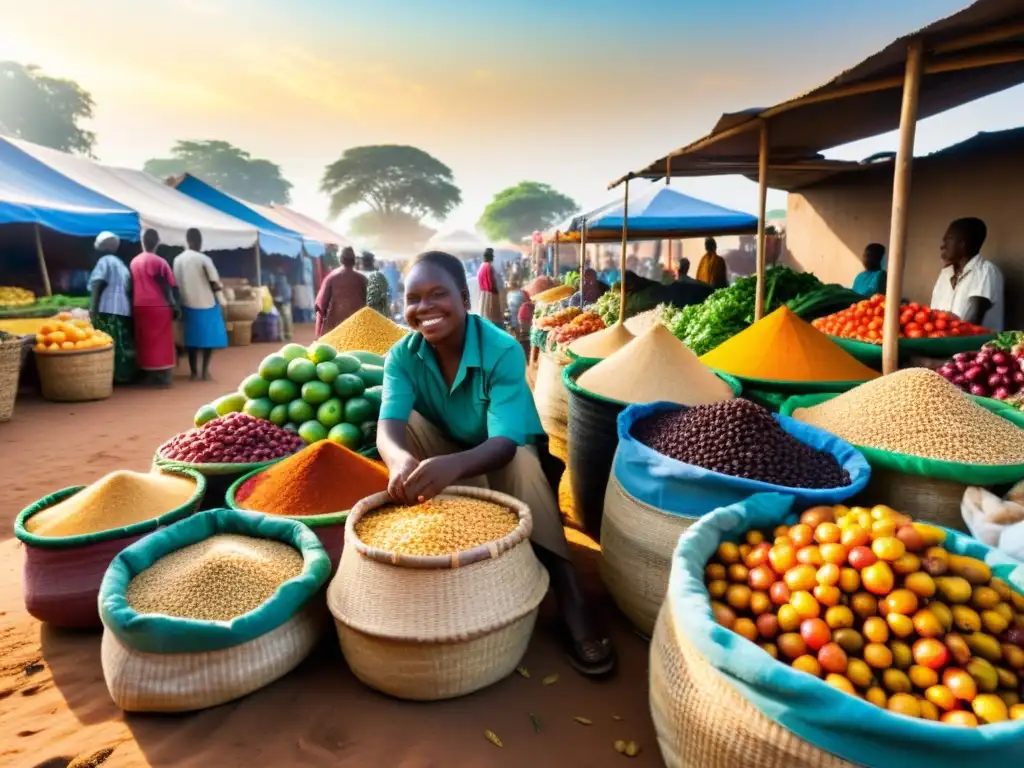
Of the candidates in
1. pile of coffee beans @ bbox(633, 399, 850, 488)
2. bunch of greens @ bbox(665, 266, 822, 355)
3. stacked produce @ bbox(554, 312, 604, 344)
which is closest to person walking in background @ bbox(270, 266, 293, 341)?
stacked produce @ bbox(554, 312, 604, 344)

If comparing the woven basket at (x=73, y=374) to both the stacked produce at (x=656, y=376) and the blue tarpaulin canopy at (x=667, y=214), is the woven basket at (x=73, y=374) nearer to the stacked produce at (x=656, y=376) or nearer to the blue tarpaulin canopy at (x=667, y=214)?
the stacked produce at (x=656, y=376)

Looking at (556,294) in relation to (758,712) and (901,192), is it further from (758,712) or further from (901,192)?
(758,712)

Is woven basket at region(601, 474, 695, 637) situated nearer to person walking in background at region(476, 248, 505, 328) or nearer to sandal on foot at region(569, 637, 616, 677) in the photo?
sandal on foot at region(569, 637, 616, 677)

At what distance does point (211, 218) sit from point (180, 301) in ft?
14.9

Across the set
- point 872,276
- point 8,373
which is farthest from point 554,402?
point 8,373

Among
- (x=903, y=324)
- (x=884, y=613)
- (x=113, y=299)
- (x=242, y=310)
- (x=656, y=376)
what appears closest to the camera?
(x=884, y=613)

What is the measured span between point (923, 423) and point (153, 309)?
697cm

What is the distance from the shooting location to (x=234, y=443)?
2619 mm

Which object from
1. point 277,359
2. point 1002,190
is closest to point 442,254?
point 277,359

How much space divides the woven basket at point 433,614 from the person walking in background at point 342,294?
14.9 feet

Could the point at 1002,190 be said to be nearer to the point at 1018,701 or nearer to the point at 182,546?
the point at 1018,701

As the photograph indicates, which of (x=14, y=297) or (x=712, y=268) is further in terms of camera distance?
(x=712, y=268)

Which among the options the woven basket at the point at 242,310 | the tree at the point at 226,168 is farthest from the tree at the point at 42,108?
Result: the woven basket at the point at 242,310

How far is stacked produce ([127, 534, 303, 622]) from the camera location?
5.51 feet
